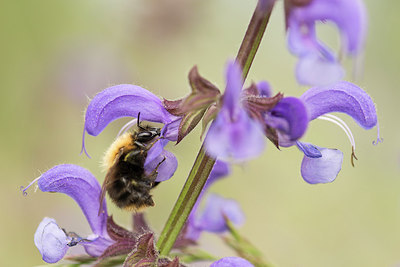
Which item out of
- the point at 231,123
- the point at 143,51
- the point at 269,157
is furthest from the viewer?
the point at 269,157

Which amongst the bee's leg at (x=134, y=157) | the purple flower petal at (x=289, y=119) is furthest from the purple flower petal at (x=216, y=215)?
the purple flower petal at (x=289, y=119)

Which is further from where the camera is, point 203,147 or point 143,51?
point 143,51

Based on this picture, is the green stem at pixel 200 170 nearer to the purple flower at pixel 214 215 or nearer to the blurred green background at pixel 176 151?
the purple flower at pixel 214 215

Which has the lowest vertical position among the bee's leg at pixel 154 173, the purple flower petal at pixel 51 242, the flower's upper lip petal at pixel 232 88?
the purple flower petal at pixel 51 242

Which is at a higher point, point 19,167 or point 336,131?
point 336,131

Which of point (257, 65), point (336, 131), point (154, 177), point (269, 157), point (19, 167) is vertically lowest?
point (154, 177)

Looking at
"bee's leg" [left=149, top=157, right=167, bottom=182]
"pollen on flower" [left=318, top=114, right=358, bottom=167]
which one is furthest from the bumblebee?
"pollen on flower" [left=318, top=114, right=358, bottom=167]

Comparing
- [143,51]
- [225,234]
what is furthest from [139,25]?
[225,234]

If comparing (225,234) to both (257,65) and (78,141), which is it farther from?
(257,65)
